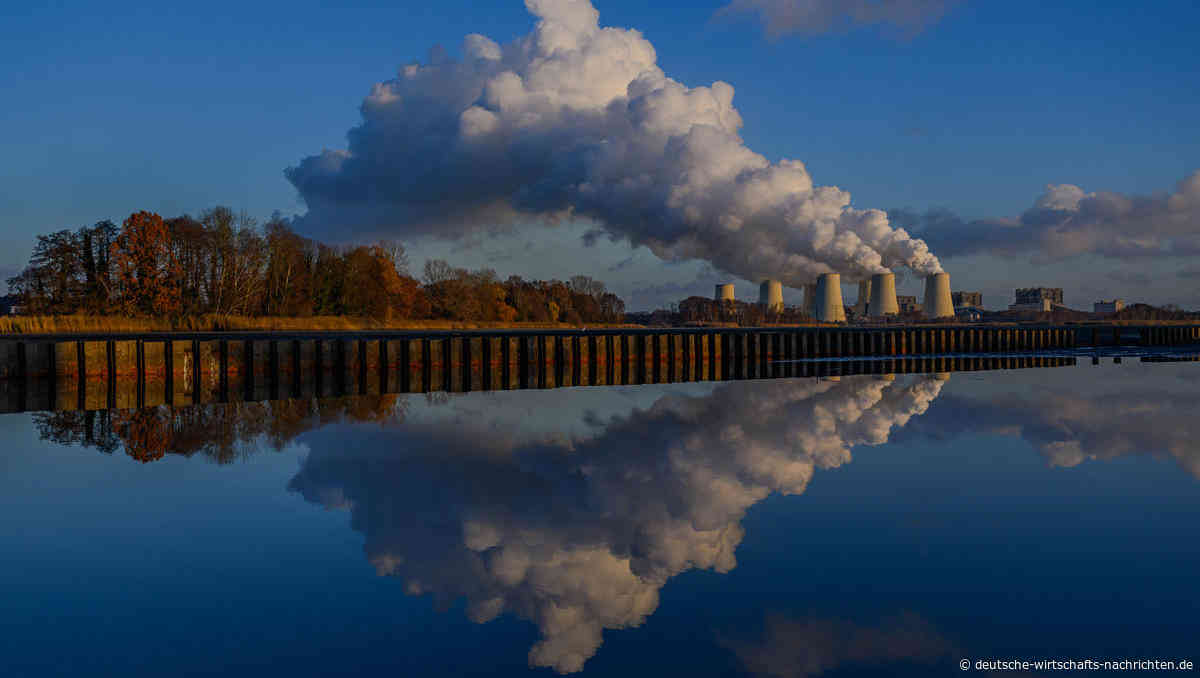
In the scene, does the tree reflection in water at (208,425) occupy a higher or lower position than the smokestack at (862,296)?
lower

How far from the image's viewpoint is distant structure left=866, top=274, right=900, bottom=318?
53.5 metres

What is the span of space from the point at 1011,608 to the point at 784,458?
5.22m

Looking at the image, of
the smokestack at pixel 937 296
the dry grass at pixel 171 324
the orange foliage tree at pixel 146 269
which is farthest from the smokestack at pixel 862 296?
the orange foliage tree at pixel 146 269

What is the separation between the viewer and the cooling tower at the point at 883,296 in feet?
175

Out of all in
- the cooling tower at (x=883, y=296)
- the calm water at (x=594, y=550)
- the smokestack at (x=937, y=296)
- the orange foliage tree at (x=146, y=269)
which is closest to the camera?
the calm water at (x=594, y=550)

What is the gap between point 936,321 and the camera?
203ft

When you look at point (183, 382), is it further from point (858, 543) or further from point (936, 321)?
point (936, 321)

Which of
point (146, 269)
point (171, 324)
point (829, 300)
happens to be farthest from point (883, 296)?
point (146, 269)

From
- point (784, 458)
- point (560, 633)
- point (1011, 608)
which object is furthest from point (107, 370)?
point (1011, 608)

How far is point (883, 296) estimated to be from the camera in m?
53.8

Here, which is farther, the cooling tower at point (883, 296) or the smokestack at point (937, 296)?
the smokestack at point (937, 296)

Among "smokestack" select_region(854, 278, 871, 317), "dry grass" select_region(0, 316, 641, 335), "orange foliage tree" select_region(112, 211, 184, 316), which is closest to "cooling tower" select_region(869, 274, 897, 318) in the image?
"smokestack" select_region(854, 278, 871, 317)

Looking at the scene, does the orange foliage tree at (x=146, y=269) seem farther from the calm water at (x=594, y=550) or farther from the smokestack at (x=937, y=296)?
the smokestack at (x=937, y=296)

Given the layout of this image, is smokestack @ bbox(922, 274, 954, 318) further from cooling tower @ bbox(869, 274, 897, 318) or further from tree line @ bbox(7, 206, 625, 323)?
tree line @ bbox(7, 206, 625, 323)
